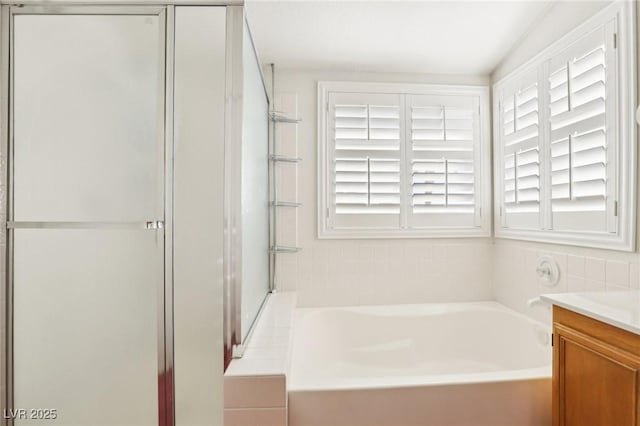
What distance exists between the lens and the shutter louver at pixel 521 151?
6.40ft

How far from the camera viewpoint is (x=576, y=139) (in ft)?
5.44

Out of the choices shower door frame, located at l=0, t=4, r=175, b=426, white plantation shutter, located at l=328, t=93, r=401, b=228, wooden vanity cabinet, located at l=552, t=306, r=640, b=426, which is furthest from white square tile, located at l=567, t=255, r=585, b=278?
shower door frame, located at l=0, t=4, r=175, b=426

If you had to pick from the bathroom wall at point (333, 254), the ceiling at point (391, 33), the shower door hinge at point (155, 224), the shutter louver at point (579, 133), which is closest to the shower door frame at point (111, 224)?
the shower door hinge at point (155, 224)

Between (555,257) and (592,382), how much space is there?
919 millimetres

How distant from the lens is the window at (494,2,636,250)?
1.44 meters

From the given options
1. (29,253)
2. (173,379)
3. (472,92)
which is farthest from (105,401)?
(472,92)

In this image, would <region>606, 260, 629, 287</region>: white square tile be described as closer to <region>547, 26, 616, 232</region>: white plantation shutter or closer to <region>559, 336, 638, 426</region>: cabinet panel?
<region>547, 26, 616, 232</region>: white plantation shutter

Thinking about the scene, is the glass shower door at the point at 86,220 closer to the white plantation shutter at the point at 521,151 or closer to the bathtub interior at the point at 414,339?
the bathtub interior at the point at 414,339

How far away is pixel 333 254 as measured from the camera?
2.32 meters

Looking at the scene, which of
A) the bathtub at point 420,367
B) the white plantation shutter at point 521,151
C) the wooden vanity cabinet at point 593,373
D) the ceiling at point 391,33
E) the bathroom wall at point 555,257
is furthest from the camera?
the white plantation shutter at point 521,151

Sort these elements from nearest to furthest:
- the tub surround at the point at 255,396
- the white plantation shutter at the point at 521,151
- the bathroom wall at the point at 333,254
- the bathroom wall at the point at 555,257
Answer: the tub surround at the point at 255,396, the bathroom wall at the point at 555,257, the white plantation shutter at the point at 521,151, the bathroom wall at the point at 333,254

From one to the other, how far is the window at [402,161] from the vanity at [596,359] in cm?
114

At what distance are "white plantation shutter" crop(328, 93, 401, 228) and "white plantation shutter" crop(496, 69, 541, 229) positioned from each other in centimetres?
73

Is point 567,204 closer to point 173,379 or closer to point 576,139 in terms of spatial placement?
point 576,139
